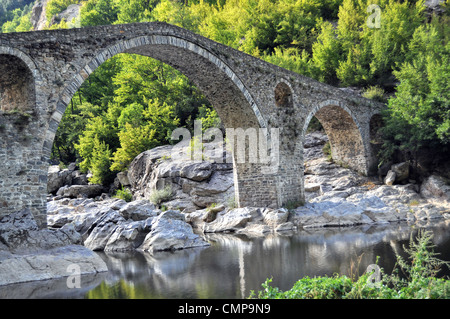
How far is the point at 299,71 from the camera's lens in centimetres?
2562

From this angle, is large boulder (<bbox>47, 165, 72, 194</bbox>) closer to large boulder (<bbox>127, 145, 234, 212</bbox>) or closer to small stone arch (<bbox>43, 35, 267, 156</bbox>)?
large boulder (<bbox>127, 145, 234, 212</bbox>)

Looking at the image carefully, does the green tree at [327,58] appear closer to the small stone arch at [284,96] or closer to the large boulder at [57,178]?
the small stone arch at [284,96]

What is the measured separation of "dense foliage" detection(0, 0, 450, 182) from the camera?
754 inches

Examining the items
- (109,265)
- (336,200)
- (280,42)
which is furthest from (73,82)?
(280,42)

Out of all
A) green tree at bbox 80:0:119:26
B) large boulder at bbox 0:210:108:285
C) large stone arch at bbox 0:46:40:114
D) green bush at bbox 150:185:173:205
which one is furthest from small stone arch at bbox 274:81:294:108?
green tree at bbox 80:0:119:26

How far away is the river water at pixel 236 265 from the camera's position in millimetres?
7113

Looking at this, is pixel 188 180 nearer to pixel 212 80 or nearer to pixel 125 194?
pixel 125 194

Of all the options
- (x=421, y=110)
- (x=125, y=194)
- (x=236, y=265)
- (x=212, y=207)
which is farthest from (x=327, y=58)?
(x=236, y=265)

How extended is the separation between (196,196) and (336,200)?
5.64 m

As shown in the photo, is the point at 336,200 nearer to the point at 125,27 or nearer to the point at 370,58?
the point at 125,27

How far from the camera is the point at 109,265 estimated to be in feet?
31.6

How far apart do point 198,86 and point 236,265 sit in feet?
27.9

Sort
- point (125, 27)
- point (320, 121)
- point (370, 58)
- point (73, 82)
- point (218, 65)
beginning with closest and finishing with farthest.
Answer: point (73, 82) < point (125, 27) < point (218, 65) < point (320, 121) < point (370, 58)

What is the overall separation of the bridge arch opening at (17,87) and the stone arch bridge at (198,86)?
23 mm
